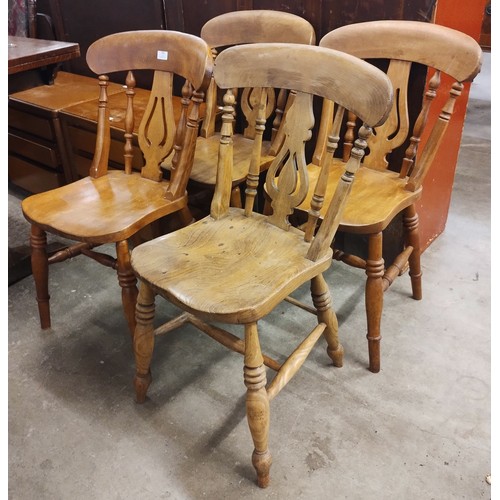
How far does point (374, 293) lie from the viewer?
5.40 ft

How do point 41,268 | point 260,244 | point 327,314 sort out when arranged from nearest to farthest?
point 260,244 < point 327,314 < point 41,268

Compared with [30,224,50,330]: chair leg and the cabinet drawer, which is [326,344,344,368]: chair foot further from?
the cabinet drawer

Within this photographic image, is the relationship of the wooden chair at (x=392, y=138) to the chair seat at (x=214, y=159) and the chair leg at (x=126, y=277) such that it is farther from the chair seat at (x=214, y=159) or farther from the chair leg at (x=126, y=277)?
the chair leg at (x=126, y=277)

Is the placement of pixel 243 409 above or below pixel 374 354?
below

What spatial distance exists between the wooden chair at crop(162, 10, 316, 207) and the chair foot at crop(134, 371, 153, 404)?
0.71m

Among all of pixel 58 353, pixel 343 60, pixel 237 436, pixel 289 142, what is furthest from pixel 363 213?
pixel 58 353

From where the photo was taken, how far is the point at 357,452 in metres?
1.50

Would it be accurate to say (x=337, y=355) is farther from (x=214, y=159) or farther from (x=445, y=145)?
(x=445, y=145)

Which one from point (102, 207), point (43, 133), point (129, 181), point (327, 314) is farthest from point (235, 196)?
point (43, 133)

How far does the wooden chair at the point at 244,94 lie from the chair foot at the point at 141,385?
0.71 m

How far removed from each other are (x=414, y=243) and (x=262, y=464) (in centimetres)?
101

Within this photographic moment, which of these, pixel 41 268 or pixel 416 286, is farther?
pixel 416 286

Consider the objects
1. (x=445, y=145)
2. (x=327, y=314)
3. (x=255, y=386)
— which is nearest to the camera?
(x=255, y=386)

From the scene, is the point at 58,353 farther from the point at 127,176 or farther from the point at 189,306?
the point at 189,306
